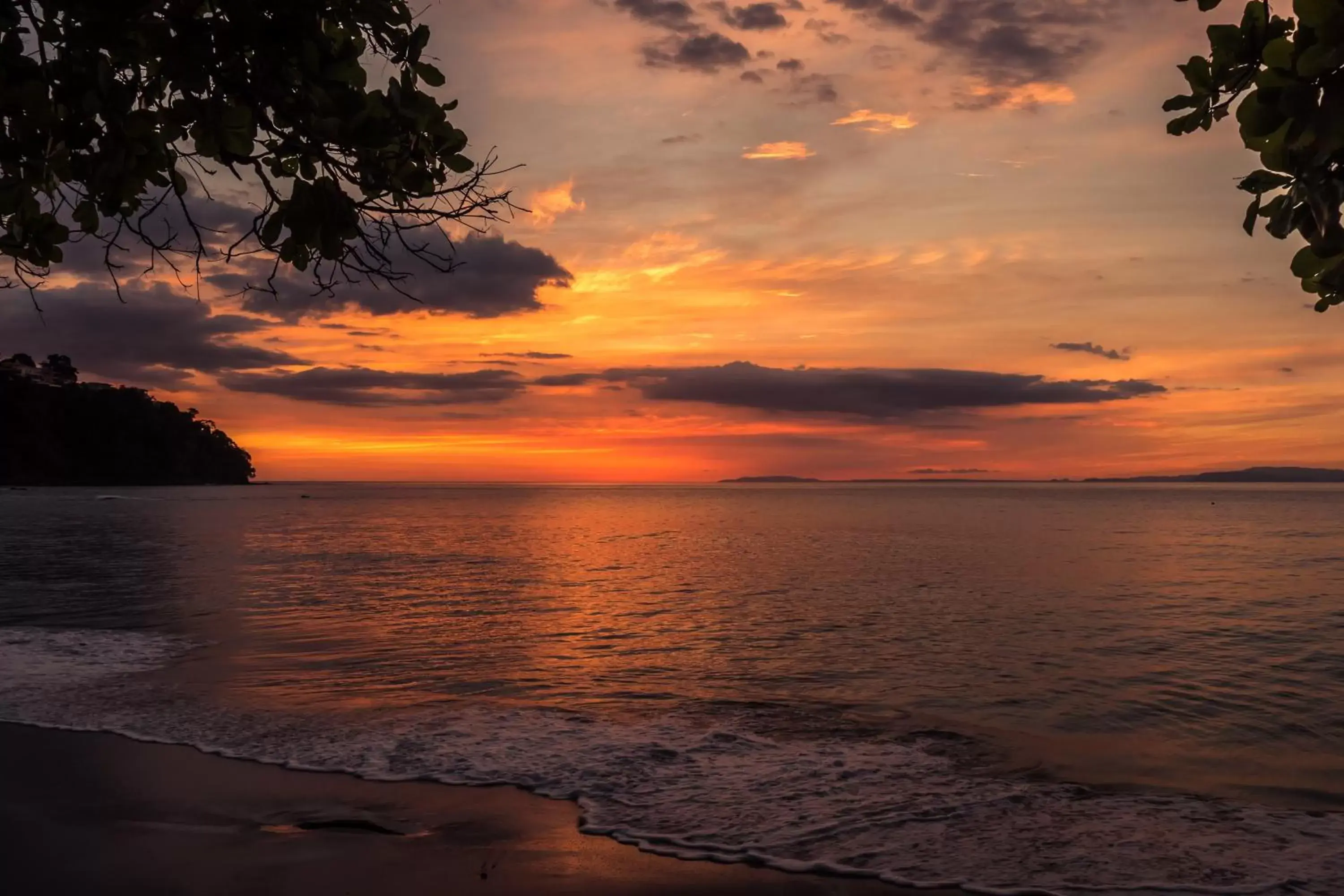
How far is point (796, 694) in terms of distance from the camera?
47.9 ft

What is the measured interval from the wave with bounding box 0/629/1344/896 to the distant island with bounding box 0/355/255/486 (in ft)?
625

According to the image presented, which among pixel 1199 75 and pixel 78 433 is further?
pixel 78 433

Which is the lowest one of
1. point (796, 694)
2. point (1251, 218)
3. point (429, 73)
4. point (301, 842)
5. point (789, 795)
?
point (796, 694)

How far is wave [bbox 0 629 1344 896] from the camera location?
747 centimetres

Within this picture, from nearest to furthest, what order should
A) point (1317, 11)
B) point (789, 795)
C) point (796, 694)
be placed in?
1. point (1317, 11)
2. point (789, 795)
3. point (796, 694)

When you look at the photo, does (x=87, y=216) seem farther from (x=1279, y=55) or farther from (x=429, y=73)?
(x=1279, y=55)

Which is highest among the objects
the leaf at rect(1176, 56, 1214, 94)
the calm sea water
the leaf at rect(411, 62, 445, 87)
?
the leaf at rect(411, 62, 445, 87)

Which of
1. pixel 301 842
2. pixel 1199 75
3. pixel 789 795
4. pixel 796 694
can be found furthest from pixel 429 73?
pixel 796 694

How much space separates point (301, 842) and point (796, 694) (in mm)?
8741

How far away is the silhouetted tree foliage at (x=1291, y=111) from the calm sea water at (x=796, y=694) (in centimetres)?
551

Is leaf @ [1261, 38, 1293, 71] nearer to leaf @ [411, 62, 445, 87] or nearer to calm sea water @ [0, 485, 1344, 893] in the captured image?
leaf @ [411, 62, 445, 87]

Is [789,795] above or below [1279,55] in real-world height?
below

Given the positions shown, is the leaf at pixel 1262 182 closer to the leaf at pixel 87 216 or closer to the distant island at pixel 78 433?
the leaf at pixel 87 216

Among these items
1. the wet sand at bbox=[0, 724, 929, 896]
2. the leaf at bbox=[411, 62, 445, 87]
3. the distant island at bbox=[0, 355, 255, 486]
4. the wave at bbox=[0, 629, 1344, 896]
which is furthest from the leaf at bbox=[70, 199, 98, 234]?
the distant island at bbox=[0, 355, 255, 486]
